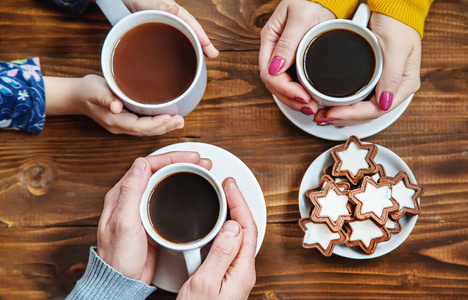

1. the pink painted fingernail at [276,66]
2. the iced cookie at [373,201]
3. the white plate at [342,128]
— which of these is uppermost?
the pink painted fingernail at [276,66]

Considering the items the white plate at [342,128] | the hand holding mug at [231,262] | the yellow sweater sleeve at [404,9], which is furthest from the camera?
the white plate at [342,128]

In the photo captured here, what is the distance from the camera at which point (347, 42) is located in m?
0.92

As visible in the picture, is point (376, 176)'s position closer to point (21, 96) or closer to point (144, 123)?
point (144, 123)

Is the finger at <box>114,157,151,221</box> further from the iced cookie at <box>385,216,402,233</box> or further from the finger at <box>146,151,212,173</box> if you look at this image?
the iced cookie at <box>385,216,402,233</box>

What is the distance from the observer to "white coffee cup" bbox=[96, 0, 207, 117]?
2.83ft

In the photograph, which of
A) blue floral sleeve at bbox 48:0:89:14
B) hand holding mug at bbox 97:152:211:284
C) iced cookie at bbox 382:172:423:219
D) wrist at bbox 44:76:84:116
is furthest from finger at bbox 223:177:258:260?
blue floral sleeve at bbox 48:0:89:14

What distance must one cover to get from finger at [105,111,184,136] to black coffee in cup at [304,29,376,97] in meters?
0.32

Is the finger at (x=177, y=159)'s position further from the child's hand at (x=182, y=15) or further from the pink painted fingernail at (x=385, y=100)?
the pink painted fingernail at (x=385, y=100)

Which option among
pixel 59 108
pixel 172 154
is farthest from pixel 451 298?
pixel 59 108

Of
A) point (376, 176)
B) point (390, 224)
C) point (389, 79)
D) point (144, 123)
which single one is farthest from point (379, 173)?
point (144, 123)

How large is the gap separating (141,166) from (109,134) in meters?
0.25

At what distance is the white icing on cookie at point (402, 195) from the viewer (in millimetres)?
1002

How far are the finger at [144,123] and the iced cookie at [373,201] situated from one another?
443 mm

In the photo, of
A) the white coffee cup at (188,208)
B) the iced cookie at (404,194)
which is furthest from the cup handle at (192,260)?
the iced cookie at (404,194)
